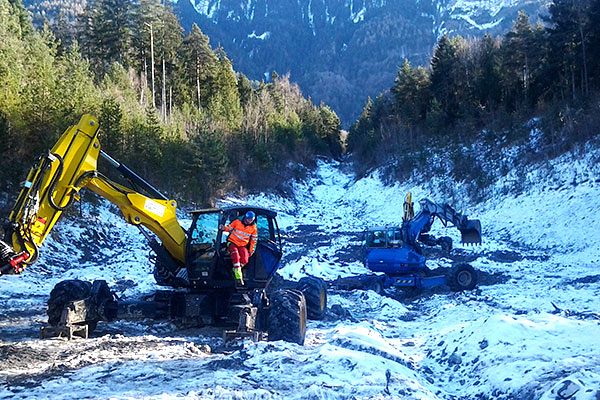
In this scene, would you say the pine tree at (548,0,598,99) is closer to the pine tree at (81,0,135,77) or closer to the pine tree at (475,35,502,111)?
the pine tree at (475,35,502,111)

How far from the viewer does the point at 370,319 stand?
1075 cm

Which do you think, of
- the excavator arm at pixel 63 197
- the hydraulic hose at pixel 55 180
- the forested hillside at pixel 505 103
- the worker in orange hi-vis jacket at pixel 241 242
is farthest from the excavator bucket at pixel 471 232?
the forested hillside at pixel 505 103

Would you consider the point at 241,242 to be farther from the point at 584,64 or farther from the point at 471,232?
the point at 584,64

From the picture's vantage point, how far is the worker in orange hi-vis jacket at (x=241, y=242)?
8578 mm

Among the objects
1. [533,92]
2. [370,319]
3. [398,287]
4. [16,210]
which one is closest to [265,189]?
[533,92]

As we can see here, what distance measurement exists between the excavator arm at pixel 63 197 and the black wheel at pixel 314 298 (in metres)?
2.87

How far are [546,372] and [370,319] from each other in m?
4.97

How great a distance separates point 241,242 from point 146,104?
34210 mm

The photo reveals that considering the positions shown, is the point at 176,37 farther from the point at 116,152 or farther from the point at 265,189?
the point at 116,152

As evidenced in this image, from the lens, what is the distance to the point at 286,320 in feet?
26.1

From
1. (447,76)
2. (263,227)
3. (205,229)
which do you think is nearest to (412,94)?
(447,76)

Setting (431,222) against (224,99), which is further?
(224,99)

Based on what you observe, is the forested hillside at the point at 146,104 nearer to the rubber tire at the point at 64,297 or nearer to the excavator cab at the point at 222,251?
the rubber tire at the point at 64,297

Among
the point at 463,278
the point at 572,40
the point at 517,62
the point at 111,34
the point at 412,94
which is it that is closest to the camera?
the point at 463,278
